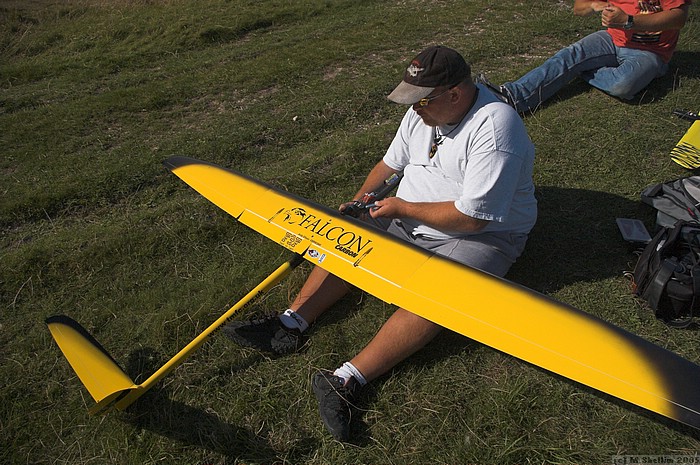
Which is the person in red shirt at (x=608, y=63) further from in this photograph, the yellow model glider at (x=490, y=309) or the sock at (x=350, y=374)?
the sock at (x=350, y=374)

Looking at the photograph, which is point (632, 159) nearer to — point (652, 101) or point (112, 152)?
point (652, 101)

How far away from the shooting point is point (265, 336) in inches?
144

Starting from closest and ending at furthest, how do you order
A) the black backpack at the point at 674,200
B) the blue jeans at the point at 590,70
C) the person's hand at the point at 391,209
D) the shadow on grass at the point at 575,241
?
1. the person's hand at the point at 391,209
2. the shadow on grass at the point at 575,241
3. the black backpack at the point at 674,200
4. the blue jeans at the point at 590,70

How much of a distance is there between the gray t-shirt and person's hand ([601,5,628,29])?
318cm

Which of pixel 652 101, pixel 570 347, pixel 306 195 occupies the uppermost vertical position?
pixel 570 347

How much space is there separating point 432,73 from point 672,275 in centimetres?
209

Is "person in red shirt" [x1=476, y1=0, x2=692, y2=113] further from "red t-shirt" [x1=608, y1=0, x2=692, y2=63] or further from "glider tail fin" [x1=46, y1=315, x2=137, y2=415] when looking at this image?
"glider tail fin" [x1=46, y1=315, x2=137, y2=415]

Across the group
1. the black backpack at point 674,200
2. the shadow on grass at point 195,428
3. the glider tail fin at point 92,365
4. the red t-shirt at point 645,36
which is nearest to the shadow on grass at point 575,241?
the black backpack at point 674,200

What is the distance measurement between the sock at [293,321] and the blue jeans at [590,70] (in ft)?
13.2

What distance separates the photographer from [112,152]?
638 cm

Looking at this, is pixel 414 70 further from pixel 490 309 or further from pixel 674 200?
pixel 674 200

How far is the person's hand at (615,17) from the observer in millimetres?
5625

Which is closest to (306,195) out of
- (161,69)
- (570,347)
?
(570,347)

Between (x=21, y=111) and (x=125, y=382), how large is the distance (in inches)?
244
